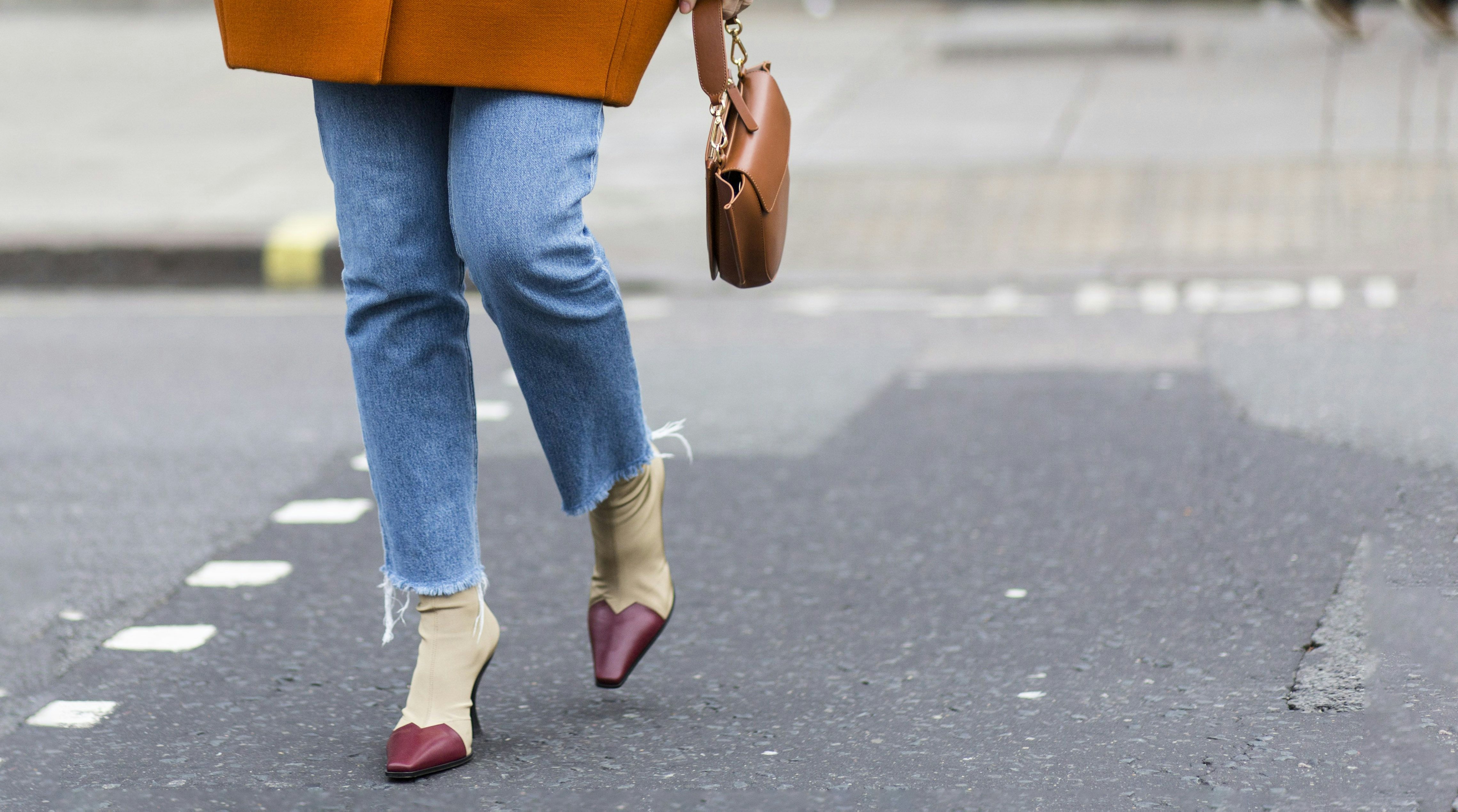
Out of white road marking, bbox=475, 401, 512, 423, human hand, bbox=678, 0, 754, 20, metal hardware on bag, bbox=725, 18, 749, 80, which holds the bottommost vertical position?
white road marking, bbox=475, 401, 512, 423

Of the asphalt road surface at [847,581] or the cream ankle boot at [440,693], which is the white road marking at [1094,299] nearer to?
the asphalt road surface at [847,581]

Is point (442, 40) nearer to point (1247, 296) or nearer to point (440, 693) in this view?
point (440, 693)

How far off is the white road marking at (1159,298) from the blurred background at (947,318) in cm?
3

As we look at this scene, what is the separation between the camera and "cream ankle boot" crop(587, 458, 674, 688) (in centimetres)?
271

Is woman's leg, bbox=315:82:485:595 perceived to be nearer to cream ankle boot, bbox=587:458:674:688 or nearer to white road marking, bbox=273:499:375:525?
cream ankle boot, bbox=587:458:674:688

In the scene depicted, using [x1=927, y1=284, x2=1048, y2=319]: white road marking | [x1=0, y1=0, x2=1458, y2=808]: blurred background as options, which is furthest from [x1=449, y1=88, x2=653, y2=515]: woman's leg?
[x1=927, y1=284, x2=1048, y2=319]: white road marking

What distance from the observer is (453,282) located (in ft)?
8.21

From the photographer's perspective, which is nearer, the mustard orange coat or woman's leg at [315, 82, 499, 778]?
the mustard orange coat

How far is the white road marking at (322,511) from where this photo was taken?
3.94 metres

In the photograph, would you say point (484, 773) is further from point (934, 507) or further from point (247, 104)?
point (247, 104)

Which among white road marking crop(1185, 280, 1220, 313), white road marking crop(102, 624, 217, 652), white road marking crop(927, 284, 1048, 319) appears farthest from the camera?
white road marking crop(927, 284, 1048, 319)

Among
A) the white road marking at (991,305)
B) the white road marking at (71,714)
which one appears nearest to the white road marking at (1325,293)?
the white road marking at (991,305)

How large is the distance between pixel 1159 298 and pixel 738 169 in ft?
12.8

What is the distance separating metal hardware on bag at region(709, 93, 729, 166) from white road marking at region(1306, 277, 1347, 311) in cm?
373
